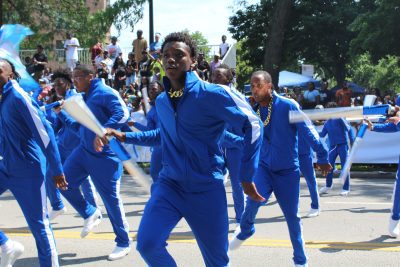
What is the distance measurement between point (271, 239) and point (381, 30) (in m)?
18.3

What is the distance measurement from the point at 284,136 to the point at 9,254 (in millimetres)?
2772

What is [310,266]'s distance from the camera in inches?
240

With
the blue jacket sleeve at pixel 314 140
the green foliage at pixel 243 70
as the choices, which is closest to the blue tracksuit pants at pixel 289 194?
the blue jacket sleeve at pixel 314 140

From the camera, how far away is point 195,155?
4.16 meters

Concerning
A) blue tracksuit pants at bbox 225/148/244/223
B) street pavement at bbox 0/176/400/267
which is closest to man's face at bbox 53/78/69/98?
street pavement at bbox 0/176/400/267

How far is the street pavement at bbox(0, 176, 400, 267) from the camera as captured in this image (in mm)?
6367

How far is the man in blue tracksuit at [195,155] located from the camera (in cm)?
409

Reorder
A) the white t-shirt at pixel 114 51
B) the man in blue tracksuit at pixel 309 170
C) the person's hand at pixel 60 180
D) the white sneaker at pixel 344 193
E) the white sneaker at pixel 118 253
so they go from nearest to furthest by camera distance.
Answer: the person's hand at pixel 60 180, the white sneaker at pixel 118 253, the man in blue tracksuit at pixel 309 170, the white sneaker at pixel 344 193, the white t-shirt at pixel 114 51

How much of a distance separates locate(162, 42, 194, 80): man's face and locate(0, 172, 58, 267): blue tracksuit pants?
1.72 meters

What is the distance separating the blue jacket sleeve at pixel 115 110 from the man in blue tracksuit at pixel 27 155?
3.25 ft

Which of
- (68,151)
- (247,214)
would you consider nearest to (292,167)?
(247,214)

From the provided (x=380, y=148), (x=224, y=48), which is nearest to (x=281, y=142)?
(x=380, y=148)

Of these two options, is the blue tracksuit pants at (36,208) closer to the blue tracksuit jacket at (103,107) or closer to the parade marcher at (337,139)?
the blue tracksuit jacket at (103,107)

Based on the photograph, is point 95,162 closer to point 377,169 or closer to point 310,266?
point 310,266
